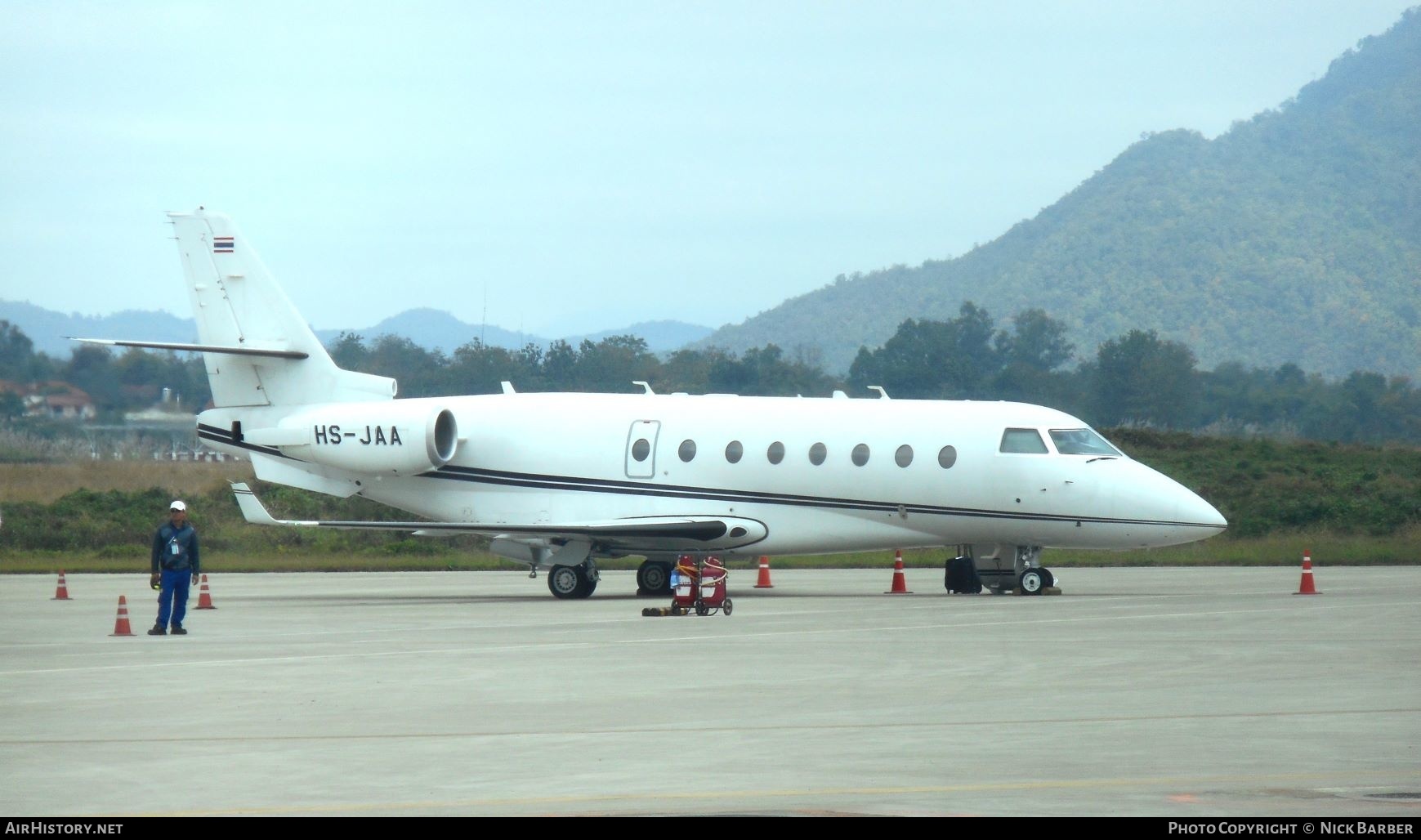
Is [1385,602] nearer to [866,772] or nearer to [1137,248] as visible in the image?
[866,772]

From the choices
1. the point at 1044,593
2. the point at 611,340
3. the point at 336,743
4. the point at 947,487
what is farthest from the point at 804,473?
the point at 611,340

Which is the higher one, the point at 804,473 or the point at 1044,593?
the point at 804,473

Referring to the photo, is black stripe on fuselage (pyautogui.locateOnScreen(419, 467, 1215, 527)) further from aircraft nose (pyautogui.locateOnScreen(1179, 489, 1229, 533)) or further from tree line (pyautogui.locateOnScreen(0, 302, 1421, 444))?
tree line (pyautogui.locateOnScreen(0, 302, 1421, 444))

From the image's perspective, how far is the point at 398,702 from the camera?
12883 millimetres

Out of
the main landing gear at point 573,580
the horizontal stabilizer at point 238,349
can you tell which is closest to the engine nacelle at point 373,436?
the horizontal stabilizer at point 238,349

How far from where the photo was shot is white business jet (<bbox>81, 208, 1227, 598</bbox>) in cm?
2497

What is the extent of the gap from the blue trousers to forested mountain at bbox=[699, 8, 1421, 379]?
10780 centimetres

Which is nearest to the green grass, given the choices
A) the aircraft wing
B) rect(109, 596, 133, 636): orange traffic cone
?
the aircraft wing

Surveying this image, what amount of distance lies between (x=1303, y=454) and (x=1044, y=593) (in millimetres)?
28648

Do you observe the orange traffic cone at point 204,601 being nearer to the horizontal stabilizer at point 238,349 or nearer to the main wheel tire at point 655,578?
A: the horizontal stabilizer at point 238,349

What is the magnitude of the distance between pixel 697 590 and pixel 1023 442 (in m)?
6.06

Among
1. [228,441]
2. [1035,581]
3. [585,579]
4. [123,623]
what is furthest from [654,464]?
[123,623]

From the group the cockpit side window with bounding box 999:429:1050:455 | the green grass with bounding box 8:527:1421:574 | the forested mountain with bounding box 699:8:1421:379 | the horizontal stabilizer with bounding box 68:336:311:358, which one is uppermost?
the forested mountain with bounding box 699:8:1421:379

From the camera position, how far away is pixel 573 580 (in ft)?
86.7
